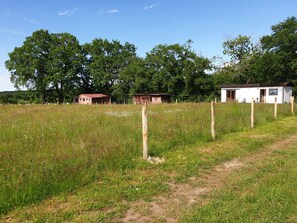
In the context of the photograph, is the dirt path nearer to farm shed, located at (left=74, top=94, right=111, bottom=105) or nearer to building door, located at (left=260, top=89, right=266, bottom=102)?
building door, located at (left=260, top=89, right=266, bottom=102)

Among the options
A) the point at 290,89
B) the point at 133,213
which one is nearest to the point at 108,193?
the point at 133,213

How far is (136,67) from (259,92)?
927 inches

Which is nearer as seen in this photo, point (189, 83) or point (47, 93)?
point (189, 83)

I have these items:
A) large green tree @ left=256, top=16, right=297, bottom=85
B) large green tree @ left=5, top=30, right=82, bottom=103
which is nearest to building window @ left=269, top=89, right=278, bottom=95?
large green tree @ left=256, top=16, right=297, bottom=85

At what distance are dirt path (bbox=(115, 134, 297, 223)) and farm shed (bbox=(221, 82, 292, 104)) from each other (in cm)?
3388

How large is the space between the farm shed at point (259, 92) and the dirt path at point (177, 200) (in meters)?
33.9

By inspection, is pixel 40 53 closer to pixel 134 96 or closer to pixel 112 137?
pixel 134 96

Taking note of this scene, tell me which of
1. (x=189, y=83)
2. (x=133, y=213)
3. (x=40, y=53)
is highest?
(x=40, y=53)

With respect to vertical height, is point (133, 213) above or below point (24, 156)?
below

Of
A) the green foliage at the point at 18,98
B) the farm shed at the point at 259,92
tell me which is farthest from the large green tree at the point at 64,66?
the farm shed at the point at 259,92

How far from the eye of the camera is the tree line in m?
43.2

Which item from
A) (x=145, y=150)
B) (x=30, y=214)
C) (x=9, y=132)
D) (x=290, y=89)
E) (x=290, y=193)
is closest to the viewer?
(x=30, y=214)

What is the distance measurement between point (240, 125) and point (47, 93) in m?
53.4

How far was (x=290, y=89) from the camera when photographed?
38406mm
